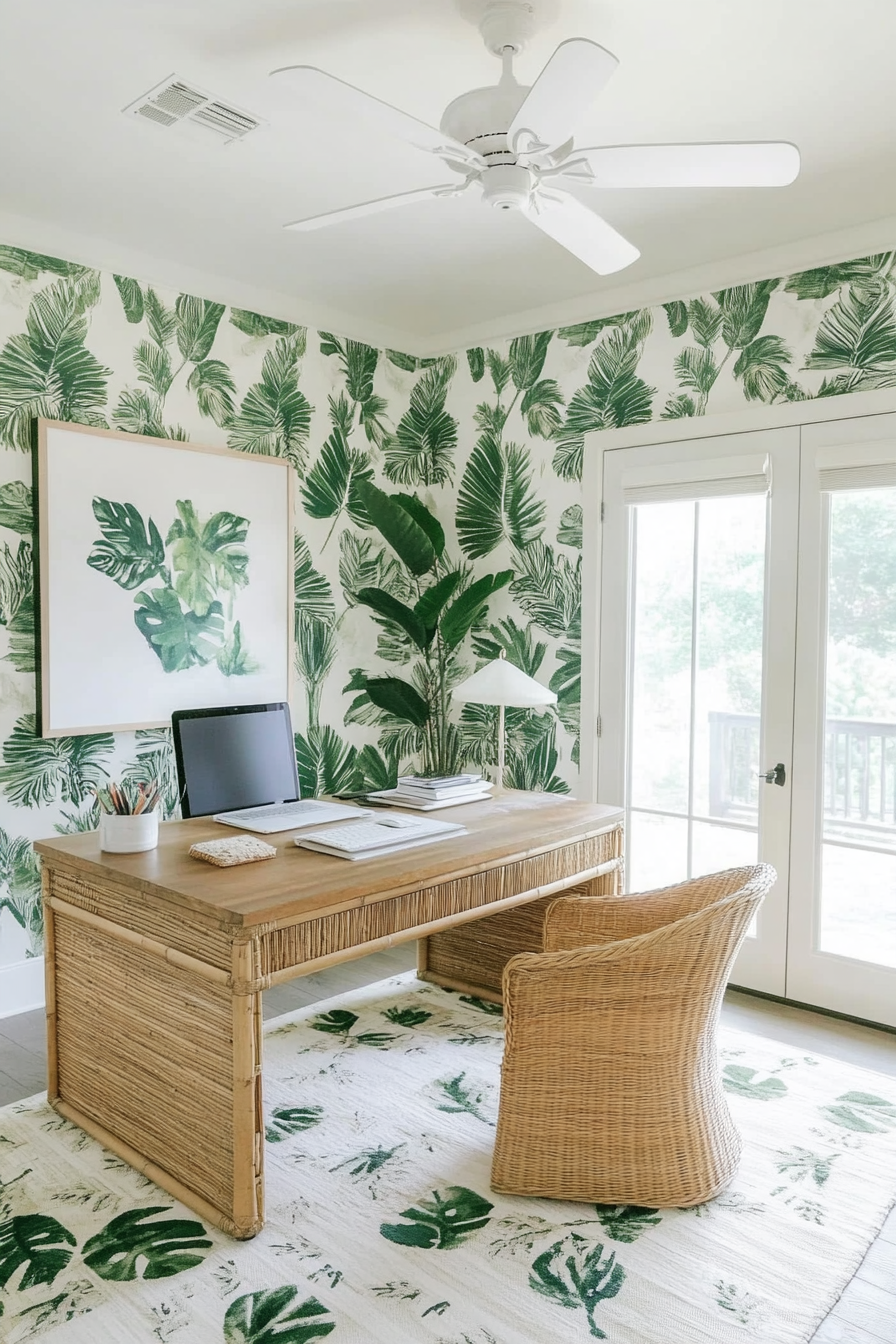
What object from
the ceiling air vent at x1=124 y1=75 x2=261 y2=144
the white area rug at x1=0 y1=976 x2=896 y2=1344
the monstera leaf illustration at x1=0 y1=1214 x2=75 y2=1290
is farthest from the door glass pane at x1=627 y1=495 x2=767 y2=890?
the monstera leaf illustration at x1=0 y1=1214 x2=75 y2=1290

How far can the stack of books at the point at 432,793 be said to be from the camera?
113 inches

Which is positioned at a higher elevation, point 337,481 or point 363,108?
point 363,108

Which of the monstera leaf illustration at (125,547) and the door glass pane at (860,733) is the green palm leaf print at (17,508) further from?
the door glass pane at (860,733)

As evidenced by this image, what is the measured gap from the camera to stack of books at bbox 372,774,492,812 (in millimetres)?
2875

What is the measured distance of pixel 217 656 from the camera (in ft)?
12.0

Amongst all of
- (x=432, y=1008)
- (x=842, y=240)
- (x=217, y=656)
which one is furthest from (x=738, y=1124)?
(x=842, y=240)

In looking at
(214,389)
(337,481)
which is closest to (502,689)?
(337,481)

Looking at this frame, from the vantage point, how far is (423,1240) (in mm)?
1974

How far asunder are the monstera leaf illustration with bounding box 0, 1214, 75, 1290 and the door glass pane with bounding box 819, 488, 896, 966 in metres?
2.45

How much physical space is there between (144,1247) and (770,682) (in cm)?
249

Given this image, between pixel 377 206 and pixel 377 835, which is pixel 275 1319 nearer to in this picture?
pixel 377 835

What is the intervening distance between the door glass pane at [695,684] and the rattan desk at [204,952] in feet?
3.32

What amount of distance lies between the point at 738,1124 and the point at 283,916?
139cm

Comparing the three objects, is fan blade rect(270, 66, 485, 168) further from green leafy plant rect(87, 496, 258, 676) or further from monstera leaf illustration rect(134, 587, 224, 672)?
monstera leaf illustration rect(134, 587, 224, 672)
